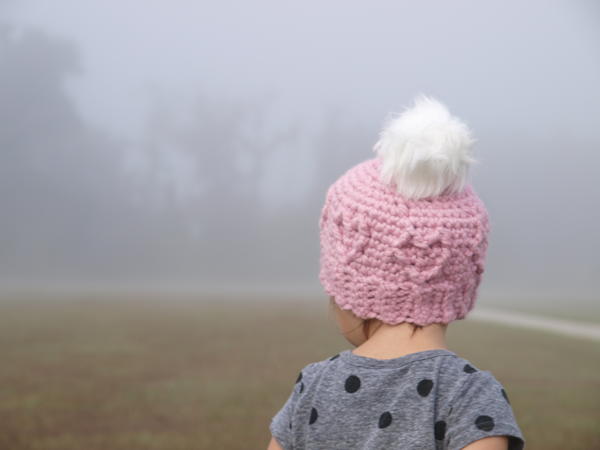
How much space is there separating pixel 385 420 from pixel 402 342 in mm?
128

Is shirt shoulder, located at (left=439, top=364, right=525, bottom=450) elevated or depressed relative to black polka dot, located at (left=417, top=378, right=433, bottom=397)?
depressed

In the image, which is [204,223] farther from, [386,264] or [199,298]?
[386,264]

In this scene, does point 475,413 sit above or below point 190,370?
below

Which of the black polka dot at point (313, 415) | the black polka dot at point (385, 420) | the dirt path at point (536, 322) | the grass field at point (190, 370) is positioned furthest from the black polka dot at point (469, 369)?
the dirt path at point (536, 322)

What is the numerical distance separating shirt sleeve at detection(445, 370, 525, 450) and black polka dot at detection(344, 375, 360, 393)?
0.48ft

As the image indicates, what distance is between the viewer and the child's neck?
3.68 ft

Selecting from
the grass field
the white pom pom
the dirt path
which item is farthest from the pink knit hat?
the dirt path

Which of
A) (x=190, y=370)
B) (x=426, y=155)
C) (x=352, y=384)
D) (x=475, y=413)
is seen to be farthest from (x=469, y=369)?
(x=190, y=370)

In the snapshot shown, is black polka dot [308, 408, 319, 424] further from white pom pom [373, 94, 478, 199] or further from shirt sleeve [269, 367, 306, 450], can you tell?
white pom pom [373, 94, 478, 199]

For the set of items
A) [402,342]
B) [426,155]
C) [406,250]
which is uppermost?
[426,155]

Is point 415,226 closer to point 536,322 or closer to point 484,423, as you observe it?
point 484,423

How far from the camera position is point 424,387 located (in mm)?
1056

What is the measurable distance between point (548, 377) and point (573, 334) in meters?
0.35

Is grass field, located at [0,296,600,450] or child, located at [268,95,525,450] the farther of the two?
grass field, located at [0,296,600,450]
